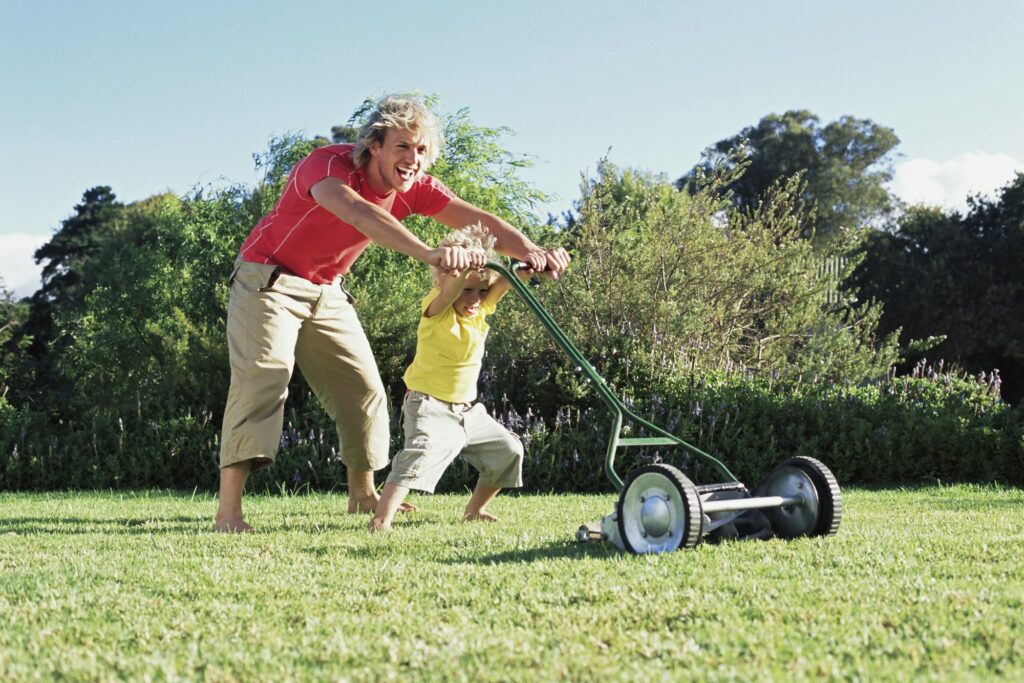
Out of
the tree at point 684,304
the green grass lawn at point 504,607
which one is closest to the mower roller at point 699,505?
the green grass lawn at point 504,607

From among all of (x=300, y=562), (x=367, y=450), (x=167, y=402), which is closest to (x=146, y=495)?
(x=167, y=402)

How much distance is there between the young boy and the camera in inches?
191

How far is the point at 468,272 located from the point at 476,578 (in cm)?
187

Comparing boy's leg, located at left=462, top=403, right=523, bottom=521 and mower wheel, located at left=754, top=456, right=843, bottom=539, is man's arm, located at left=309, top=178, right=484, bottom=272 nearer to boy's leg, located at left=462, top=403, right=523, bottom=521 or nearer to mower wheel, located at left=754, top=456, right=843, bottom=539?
boy's leg, located at left=462, top=403, right=523, bottom=521

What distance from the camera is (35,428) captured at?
8734 millimetres

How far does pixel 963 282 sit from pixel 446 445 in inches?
1022

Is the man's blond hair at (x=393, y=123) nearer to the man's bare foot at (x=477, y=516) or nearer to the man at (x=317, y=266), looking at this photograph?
the man at (x=317, y=266)

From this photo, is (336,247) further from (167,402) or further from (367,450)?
(167,402)

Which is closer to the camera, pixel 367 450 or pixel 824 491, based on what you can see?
pixel 824 491

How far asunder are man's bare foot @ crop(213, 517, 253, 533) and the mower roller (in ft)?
5.21

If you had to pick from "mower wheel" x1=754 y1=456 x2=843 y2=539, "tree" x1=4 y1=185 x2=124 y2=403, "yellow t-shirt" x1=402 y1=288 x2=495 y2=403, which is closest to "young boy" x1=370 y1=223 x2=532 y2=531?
"yellow t-shirt" x1=402 y1=288 x2=495 y2=403

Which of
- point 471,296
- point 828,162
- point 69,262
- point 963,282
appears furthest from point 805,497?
point 828,162

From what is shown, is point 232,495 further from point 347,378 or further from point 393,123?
point 393,123

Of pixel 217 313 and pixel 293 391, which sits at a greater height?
pixel 217 313
